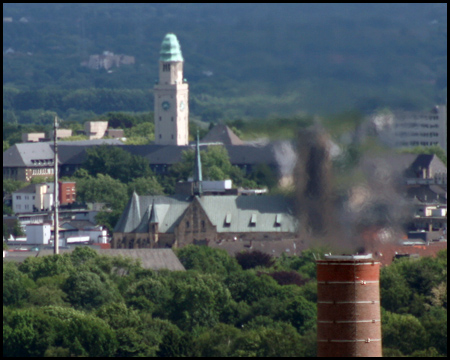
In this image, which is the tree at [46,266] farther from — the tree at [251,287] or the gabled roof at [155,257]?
the tree at [251,287]

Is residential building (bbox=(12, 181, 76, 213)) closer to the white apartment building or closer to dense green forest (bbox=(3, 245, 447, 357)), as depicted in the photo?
dense green forest (bbox=(3, 245, 447, 357))

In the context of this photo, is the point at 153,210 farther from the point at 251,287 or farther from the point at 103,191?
the point at 251,287

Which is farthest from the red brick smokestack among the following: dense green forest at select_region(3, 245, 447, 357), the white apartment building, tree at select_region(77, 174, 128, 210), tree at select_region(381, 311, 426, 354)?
tree at select_region(77, 174, 128, 210)

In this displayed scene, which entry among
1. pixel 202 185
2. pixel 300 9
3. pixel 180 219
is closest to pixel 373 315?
pixel 300 9

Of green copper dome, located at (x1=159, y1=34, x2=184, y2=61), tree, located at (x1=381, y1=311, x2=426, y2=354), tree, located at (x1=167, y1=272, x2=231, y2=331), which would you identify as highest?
green copper dome, located at (x1=159, y1=34, x2=184, y2=61)

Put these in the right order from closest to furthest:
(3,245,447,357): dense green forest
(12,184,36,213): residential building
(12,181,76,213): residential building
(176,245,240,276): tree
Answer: (3,245,447,357): dense green forest → (176,245,240,276): tree → (12,181,76,213): residential building → (12,184,36,213): residential building

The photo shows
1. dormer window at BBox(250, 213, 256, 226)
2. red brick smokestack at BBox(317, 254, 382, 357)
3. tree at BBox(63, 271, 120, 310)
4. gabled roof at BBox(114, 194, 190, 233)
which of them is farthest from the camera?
gabled roof at BBox(114, 194, 190, 233)

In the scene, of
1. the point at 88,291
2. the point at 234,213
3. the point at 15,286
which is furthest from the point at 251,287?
the point at 234,213

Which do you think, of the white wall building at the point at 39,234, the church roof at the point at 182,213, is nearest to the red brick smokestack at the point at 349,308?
the church roof at the point at 182,213
